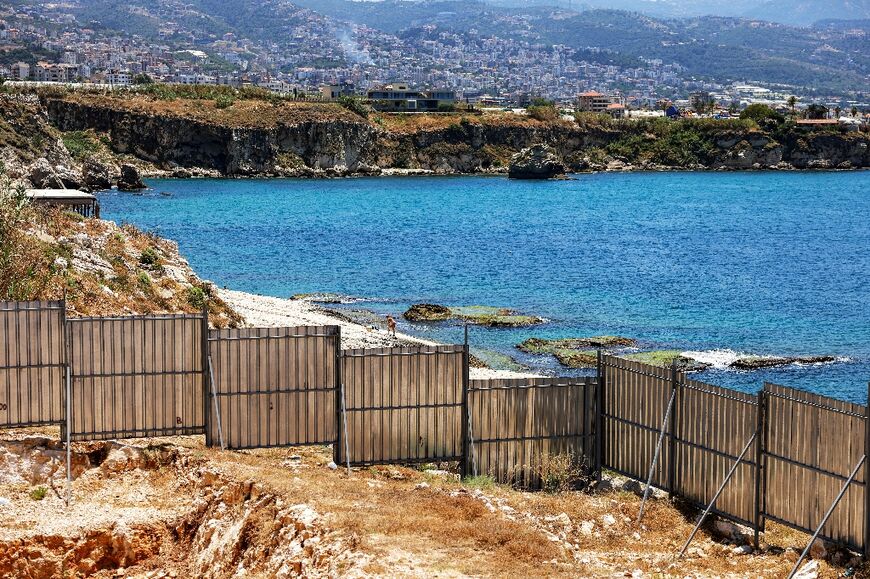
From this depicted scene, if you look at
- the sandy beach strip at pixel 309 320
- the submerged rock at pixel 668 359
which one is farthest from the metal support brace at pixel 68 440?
the submerged rock at pixel 668 359

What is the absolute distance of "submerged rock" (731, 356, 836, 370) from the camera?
39.2 m

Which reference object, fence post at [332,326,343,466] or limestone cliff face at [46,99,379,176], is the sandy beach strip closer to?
fence post at [332,326,343,466]

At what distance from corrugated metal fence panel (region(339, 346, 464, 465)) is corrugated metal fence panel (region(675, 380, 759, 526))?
3.12 m

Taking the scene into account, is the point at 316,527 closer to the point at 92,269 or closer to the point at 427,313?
the point at 92,269

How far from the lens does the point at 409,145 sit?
6462 inches

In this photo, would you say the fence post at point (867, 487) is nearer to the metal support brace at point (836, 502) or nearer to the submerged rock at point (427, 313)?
the metal support brace at point (836, 502)

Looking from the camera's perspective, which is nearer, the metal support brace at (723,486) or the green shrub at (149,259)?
the metal support brace at (723,486)

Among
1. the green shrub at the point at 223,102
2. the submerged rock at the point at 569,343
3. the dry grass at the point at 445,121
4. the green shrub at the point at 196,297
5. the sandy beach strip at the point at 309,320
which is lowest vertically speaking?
the submerged rock at the point at 569,343

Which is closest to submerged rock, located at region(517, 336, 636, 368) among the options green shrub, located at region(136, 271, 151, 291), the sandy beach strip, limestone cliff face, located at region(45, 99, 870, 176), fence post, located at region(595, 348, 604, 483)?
the sandy beach strip

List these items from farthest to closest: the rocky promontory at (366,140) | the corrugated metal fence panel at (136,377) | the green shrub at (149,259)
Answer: the rocky promontory at (366,140)
the green shrub at (149,259)
the corrugated metal fence panel at (136,377)

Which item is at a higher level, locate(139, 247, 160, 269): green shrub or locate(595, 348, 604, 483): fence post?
locate(139, 247, 160, 269): green shrub

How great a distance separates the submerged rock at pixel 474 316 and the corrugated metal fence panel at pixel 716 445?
31989 mm

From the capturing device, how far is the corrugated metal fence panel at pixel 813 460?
504 inches

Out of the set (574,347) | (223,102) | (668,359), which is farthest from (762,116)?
(668,359)
